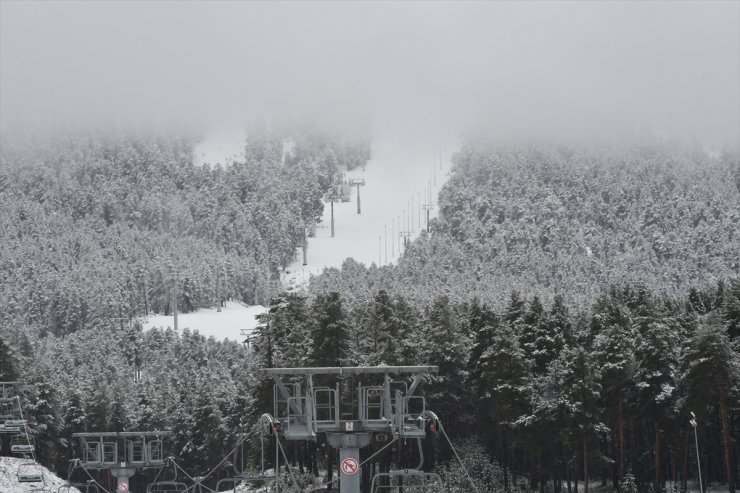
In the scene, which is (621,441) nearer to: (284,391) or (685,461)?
(685,461)

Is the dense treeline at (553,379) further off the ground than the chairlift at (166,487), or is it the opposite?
the dense treeline at (553,379)

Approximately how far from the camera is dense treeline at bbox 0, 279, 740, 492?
89.6 meters

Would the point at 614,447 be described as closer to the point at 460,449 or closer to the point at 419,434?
the point at 460,449

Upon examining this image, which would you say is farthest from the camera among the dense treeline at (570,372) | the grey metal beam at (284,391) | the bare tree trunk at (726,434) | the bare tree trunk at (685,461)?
the bare tree trunk at (685,461)

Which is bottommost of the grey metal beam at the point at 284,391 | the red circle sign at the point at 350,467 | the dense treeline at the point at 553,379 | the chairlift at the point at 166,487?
the red circle sign at the point at 350,467

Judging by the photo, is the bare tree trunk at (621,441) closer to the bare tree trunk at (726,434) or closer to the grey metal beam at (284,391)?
the bare tree trunk at (726,434)

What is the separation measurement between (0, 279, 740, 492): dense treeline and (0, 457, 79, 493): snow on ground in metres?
8.88

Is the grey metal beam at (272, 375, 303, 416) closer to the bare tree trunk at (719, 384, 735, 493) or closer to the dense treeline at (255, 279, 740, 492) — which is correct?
the dense treeline at (255, 279, 740, 492)

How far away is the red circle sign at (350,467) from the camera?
181 ft

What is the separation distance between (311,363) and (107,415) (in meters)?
42.1

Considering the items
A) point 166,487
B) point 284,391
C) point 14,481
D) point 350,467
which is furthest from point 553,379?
point 166,487

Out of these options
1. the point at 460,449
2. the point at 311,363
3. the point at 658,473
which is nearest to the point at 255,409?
the point at 311,363

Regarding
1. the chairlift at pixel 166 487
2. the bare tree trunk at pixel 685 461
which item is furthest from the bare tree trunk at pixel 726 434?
the chairlift at pixel 166 487

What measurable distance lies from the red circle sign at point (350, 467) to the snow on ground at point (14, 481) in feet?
166
